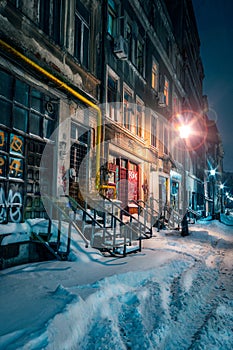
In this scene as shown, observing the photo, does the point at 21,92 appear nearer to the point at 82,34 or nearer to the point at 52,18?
the point at 52,18

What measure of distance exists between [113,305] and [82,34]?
912cm

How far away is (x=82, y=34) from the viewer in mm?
9461

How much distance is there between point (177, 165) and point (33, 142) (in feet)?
59.4

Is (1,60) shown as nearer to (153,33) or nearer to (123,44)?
(123,44)

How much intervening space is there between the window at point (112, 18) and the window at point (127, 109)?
270 cm

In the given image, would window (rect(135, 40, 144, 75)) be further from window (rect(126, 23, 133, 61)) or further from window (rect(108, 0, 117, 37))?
window (rect(108, 0, 117, 37))

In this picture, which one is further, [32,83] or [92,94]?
[92,94]

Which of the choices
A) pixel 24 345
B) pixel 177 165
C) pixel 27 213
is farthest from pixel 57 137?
pixel 177 165

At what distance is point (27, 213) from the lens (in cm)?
682

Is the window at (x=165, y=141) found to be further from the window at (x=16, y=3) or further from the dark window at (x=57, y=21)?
the window at (x=16, y=3)

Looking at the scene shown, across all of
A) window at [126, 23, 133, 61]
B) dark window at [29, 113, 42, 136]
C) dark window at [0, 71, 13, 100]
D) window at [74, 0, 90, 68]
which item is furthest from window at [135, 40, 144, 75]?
dark window at [0, 71, 13, 100]

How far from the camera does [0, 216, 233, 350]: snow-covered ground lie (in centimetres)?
298

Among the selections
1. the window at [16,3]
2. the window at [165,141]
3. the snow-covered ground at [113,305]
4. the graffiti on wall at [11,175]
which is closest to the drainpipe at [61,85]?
the window at [16,3]

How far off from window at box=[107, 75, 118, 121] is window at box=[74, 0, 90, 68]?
199 cm
